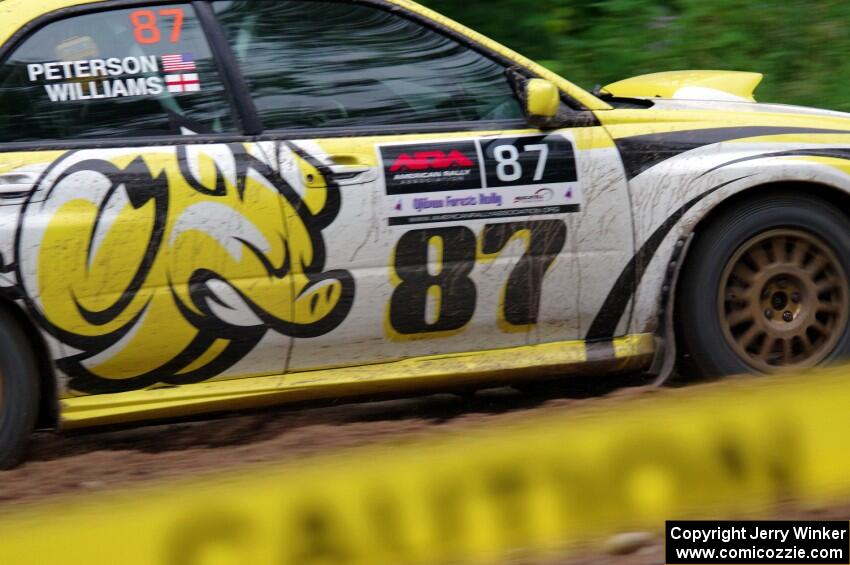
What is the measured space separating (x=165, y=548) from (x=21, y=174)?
5.72 ft

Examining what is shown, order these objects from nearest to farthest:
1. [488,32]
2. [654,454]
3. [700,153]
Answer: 1. [654,454]
2. [700,153]
3. [488,32]

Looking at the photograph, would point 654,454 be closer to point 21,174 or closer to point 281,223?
point 281,223

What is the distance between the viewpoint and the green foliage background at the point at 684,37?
8188mm

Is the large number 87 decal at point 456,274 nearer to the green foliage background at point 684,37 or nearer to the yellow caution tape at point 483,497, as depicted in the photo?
the yellow caution tape at point 483,497

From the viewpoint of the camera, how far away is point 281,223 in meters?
4.73

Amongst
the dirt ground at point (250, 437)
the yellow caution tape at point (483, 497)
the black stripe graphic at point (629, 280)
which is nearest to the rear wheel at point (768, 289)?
the black stripe graphic at point (629, 280)

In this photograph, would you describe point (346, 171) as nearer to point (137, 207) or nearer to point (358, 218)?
point (358, 218)

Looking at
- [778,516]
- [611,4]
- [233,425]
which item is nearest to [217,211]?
[233,425]

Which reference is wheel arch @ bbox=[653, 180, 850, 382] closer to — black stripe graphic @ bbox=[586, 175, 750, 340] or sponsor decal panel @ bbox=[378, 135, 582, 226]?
black stripe graphic @ bbox=[586, 175, 750, 340]

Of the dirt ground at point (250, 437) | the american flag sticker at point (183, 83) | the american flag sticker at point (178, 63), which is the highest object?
the american flag sticker at point (178, 63)

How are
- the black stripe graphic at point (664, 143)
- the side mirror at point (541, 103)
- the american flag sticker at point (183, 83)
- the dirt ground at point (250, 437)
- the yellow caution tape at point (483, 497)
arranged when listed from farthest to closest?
the black stripe graphic at point (664, 143), the side mirror at point (541, 103), the american flag sticker at point (183, 83), the dirt ground at point (250, 437), the yellow caution tape at point (483, 497)

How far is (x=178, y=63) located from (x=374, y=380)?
4.45 ft

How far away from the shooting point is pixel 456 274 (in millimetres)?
4887

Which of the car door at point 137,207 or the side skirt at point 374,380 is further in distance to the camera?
the side skirt at point 374,380
